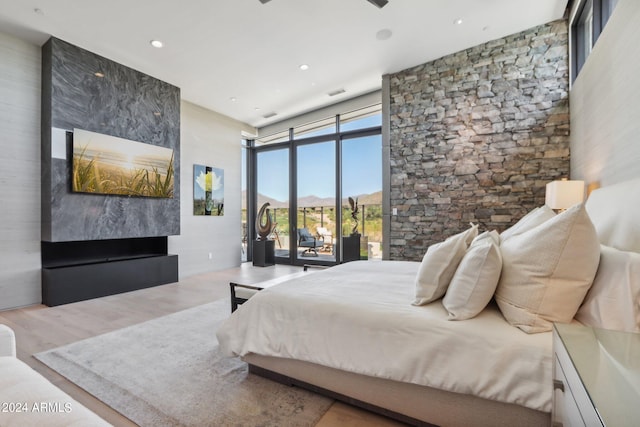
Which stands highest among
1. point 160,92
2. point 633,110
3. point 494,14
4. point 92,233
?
point 494,14

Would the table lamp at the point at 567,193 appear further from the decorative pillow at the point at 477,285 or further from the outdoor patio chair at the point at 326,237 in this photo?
the outdoor patio chair at the point at 326,237

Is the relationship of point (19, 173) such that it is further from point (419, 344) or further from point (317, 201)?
point (419, 344)

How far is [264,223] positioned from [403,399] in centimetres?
572

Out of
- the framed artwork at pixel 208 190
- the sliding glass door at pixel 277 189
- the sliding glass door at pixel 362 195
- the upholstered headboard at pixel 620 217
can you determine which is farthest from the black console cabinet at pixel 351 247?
the upholstered headboard at pixel 620 217

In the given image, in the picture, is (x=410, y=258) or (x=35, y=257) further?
(x=410, y=258)

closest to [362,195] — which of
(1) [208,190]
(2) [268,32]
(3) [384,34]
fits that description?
(3) [384,34]

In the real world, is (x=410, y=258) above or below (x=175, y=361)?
above

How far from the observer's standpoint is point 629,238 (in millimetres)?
1438

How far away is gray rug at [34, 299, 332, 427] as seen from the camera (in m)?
1.59

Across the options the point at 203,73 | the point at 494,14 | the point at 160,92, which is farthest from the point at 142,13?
the point at 494,14

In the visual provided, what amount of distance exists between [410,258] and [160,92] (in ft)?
16.1

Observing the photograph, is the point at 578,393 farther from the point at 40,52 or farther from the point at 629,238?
the point at 40,52

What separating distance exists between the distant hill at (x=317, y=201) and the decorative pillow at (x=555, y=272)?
14.4 feet

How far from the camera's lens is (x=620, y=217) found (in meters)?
1.61
